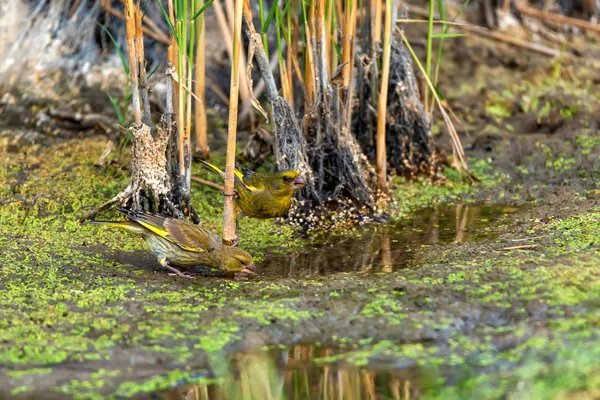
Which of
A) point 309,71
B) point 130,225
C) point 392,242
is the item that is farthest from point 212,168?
point 392,242

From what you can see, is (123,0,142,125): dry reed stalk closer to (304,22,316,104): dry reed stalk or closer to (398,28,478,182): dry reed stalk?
(304,22,316,104): dry reed stalk

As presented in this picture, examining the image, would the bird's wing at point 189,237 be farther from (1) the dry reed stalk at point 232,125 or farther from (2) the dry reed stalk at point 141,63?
(2) the dry reed stalk at point 141,63

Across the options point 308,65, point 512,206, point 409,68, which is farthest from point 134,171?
point 512,206

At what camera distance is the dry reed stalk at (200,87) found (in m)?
7.48

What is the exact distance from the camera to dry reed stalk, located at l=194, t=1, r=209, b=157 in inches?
295

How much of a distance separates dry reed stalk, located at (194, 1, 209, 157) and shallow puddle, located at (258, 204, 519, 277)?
65.6 inches

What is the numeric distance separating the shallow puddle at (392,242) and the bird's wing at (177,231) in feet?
1.55

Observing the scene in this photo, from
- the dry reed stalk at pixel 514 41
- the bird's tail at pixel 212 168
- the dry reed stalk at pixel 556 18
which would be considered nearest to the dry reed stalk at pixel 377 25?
the bird's tail at pixel 212 168

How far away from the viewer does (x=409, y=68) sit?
7734 millimetres

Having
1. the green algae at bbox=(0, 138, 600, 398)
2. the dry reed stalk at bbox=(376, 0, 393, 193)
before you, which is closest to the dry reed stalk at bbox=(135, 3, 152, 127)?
the green algae at bbox=(0, 138, 600, 398)

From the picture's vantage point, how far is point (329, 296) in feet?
17.3

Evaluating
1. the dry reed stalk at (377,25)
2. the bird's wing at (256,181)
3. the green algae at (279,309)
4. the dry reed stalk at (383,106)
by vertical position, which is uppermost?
the dry reed stalk at (377,25)

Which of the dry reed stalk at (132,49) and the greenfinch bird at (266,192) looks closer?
the dry reed stalk at (132,49)

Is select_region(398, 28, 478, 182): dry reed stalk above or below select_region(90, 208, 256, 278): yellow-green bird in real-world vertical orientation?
above
